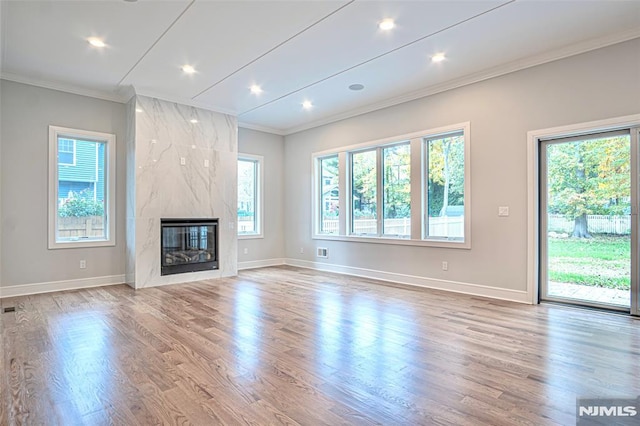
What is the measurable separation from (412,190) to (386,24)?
2.65m

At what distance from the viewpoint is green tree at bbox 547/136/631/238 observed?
3.87 metres

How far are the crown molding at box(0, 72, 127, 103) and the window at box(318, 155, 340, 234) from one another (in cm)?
→ 371

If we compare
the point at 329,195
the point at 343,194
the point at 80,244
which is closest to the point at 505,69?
the point at 343,194

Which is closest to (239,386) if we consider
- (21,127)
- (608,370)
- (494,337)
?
(494,337)

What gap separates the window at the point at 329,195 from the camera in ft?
23.1

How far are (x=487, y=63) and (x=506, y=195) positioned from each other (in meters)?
1.68

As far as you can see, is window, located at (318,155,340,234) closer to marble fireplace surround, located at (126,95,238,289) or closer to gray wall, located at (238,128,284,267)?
gray wall, located at (238,128,284,267)

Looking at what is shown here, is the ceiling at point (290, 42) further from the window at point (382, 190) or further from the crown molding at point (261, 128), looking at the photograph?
the crown molding at point (261, 128)

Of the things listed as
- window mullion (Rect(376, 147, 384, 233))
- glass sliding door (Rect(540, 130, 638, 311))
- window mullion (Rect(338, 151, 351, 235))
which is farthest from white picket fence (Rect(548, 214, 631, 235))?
window mullion (Rect(338, 151, 351, 235))

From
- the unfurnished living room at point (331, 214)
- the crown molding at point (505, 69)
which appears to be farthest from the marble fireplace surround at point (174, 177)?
the crown molding at point (505, 69)

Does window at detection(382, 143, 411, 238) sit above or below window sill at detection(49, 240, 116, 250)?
above

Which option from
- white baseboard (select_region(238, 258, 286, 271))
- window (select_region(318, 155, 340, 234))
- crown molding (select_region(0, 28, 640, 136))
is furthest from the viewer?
white baseboard (select_region(238, 258, 286, 271))

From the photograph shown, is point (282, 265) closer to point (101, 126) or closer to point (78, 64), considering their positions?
point (101, 126)

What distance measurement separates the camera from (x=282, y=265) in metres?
7.76
